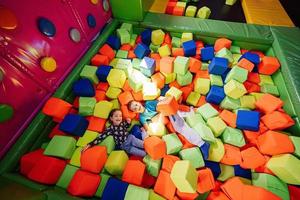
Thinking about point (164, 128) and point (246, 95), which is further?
point (246, 95)

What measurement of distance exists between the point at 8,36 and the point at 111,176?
4.24 feet

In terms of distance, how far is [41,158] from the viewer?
162cm

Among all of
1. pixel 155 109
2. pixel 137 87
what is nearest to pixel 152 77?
pixel 137 87

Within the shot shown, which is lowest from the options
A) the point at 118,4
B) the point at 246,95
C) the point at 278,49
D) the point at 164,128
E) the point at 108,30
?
the point at 164,128

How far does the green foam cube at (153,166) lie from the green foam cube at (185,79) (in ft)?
2.89

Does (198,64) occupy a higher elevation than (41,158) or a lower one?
higher

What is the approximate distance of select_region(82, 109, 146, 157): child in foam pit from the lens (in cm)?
179

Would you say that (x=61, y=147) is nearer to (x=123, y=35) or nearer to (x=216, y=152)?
(x=216, y=152)

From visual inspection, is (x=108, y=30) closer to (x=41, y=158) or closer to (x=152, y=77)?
(x=152, y=77)

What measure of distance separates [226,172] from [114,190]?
2.88 ft

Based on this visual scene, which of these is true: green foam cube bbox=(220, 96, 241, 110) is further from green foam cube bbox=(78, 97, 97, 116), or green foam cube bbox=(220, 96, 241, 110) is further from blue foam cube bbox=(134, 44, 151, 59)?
green foam cube bbox=(78, 97, 97, 116)

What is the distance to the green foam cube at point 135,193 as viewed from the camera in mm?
1419

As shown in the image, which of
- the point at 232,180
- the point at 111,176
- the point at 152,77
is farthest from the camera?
the point at 152,77

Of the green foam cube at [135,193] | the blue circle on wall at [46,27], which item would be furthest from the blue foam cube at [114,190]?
the blue circle on wall at [46,27]
